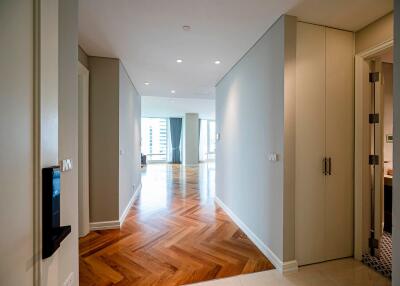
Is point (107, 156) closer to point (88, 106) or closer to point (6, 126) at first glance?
point (88, 106)

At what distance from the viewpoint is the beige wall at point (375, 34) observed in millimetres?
2033

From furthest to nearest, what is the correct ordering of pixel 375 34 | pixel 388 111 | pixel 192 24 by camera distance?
pixel 388 111, pixel 192 24, pixel 375 34

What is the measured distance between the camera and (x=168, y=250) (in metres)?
2.52

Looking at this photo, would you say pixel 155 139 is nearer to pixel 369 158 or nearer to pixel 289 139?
pixel 289 139

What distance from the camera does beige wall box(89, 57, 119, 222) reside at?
3.07 meters

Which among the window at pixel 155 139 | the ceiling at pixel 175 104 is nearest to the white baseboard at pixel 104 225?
the ceiling at pixel 175 104

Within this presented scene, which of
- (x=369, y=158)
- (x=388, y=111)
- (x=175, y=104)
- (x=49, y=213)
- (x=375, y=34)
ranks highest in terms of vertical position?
(x=175, y=104)

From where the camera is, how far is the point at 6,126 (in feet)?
2.14

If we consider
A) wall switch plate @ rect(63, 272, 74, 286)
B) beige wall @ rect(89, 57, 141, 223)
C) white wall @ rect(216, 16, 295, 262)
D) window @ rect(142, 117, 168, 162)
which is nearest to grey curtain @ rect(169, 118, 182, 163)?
window @ rect(142, 117, 168, 162)

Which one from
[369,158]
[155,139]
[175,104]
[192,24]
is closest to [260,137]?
[369,158]

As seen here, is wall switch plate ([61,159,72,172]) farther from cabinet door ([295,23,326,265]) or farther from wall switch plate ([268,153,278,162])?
cabinet door ([295,23,326,265])

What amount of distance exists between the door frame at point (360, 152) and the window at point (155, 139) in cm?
1090

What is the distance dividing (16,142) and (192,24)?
2.12m

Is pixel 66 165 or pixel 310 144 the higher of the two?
pixel 310 144
